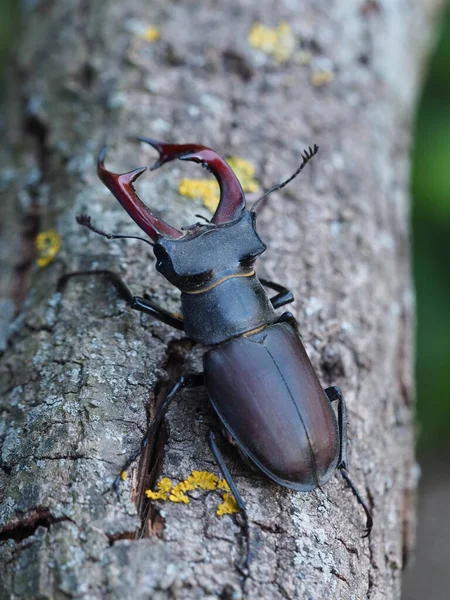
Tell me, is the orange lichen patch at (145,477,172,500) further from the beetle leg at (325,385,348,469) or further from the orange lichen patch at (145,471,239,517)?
the beetle leg at (325,385,348,469)

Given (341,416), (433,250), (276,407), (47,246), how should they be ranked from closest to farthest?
(276,407), (341,416), (47,246), (433,250)

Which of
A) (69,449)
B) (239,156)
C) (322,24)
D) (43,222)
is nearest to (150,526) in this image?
(69,449)

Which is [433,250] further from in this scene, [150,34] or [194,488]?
[194,488]

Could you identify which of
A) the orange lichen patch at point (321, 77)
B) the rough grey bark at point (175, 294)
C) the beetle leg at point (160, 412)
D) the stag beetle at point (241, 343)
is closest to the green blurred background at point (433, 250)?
the rough grey bark at point (175, 294)

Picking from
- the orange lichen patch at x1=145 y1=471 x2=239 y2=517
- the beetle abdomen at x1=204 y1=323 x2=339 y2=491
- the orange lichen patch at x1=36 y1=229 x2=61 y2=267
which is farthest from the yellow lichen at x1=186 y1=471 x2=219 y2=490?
the orange lichen patch at x1=36 y1=229 x2=61 y2=267

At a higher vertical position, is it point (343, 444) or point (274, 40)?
point (274, 40)

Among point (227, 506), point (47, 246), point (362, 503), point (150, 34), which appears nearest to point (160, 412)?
point (227, 506)
